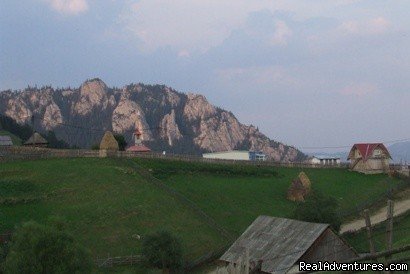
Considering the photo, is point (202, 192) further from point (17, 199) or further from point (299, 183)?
point (17, 199)

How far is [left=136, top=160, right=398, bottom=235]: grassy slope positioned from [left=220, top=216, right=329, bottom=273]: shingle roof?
1214 cm

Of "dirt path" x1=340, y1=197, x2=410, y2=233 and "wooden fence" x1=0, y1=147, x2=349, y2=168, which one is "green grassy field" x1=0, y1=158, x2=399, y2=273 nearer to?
"wooden fence" x1=0, y1=147, x2=349, y2=168

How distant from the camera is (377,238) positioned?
4550 centimetres

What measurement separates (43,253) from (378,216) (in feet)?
131

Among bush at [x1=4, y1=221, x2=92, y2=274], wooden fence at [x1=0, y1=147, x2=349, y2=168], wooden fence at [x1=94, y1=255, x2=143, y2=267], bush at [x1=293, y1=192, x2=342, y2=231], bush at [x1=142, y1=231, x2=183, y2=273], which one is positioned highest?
wooden fence at [x1=0, y1=147, x2=349, y2=168]

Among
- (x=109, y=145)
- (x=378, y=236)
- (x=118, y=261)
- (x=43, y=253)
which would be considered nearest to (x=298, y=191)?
(x=378, y=236)

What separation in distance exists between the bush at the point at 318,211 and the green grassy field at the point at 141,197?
701cm

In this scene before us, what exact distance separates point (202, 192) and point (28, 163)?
2072 cm

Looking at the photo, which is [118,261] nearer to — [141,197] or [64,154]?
[141,197]

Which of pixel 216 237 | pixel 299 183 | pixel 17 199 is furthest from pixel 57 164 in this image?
pixel 299 183

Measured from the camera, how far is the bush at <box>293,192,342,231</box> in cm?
4181

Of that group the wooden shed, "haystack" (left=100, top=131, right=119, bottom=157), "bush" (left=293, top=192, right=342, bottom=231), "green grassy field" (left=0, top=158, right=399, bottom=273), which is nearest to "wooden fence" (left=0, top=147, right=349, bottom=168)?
"haystack" (left=100, top=131, right=119, bottom=157)

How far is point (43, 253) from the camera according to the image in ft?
90.5

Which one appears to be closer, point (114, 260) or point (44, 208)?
point (114, 260)
